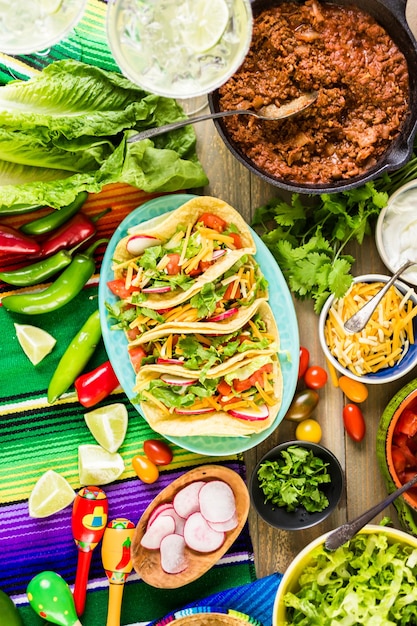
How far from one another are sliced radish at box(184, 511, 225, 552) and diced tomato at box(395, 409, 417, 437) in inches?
35.3

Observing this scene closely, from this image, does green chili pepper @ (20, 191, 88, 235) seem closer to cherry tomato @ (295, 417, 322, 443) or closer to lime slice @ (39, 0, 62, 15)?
lime slice @ (39, 0, 62, 15)

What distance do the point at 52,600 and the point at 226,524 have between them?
0.84 metres

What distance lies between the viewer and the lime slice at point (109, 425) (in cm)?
321

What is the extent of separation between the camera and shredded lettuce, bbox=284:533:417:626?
111 inches

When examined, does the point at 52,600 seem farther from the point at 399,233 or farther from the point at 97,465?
the point at 399,233

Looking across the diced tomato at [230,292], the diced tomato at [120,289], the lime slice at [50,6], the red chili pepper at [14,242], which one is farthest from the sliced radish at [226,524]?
the lime slice at [50,6]

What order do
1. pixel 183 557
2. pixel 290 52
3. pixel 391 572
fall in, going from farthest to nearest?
pixel 183 557 < pixel 391 572 < pixel 290 52

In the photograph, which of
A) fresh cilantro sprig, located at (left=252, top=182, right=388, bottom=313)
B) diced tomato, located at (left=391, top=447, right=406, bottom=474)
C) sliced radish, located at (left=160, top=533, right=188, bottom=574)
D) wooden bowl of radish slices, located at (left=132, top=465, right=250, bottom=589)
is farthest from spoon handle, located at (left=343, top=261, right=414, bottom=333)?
sliced radish, located at (left=160, top=533, right=188, bottom=574)

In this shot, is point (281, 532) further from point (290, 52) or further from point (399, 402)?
point (290, 52)

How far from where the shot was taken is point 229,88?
2754 mm

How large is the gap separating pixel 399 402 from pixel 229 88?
1.45 m

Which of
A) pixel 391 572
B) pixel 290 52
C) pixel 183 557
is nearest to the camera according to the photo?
pixel 290 52

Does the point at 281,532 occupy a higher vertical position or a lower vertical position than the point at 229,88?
lower

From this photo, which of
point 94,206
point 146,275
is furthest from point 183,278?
point 94,206
